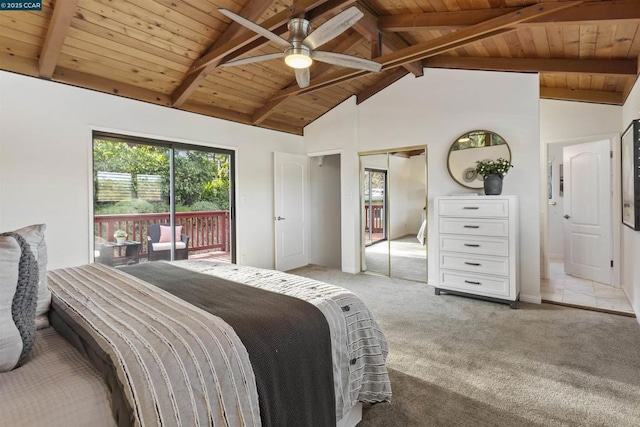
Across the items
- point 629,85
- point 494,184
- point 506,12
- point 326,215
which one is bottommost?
point 326,215

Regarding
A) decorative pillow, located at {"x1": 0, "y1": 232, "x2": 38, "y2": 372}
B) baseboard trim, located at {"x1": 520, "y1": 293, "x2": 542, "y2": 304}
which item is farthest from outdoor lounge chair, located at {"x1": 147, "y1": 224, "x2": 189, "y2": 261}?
baseboard trim, located at {"x1": 520, "y1": 293, "x2": 542, "y2": 304}

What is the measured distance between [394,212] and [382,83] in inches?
74.1

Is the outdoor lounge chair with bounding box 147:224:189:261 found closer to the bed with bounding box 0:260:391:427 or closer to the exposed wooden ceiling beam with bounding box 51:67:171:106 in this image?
the exposed wooden ceiling beam with bounding box 51:67:171:106

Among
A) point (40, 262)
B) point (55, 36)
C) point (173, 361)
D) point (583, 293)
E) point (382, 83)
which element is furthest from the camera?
point (382, 83)

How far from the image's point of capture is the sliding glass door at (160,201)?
363cm

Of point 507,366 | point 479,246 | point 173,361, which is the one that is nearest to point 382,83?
point 479,246

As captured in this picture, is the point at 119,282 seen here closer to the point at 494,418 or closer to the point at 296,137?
the point at 494,418

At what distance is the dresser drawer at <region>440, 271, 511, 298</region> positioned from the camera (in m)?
3.48

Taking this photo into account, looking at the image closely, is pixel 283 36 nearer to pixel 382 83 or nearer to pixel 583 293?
pixel 382 83

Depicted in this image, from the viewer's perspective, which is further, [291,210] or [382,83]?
[291,210]

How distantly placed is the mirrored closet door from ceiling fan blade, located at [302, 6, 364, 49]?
100 inches

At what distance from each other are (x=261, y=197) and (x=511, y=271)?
3.48 m

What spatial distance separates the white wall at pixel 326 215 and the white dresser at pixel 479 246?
237cm

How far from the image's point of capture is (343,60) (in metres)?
2.55
